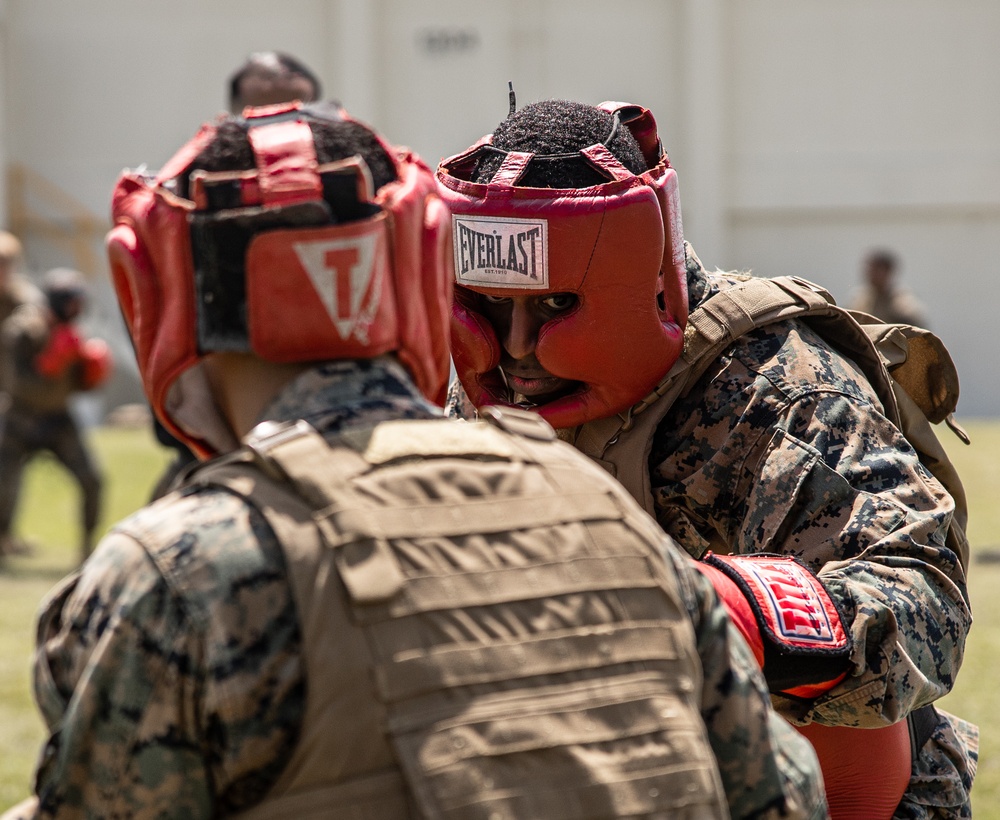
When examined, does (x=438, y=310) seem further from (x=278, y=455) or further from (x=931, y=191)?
(x=931, y=191)

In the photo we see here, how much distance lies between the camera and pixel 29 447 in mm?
10203

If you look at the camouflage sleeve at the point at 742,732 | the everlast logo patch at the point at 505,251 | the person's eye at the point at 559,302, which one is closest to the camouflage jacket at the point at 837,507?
the person's eye at the point at 559,302

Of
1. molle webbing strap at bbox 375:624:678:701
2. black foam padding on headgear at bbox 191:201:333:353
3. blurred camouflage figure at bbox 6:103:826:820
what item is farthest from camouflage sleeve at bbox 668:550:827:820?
black foam padding on headgear at bbox 191:201:333:353

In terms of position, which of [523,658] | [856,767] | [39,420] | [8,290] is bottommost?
[39,420]

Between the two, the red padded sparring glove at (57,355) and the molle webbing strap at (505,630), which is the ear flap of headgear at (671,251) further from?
the red padded sparring glove at (57,355)

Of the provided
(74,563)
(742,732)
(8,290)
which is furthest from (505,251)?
(8,290)

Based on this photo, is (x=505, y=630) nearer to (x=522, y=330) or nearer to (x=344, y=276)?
(x=344, y=276)

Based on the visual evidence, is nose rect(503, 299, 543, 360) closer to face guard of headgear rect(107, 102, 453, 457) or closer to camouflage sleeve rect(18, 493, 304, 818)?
face guard of headgear rect(107, 102, 453, 457)

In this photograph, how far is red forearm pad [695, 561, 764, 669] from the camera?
8.08 feet

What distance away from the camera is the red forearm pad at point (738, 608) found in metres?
2.46

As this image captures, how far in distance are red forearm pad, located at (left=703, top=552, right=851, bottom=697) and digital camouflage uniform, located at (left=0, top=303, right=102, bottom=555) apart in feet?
26.6

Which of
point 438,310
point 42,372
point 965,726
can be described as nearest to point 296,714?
point 438,310

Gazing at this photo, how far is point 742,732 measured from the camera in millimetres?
1960

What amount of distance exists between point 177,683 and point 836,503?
1481 millimetres
